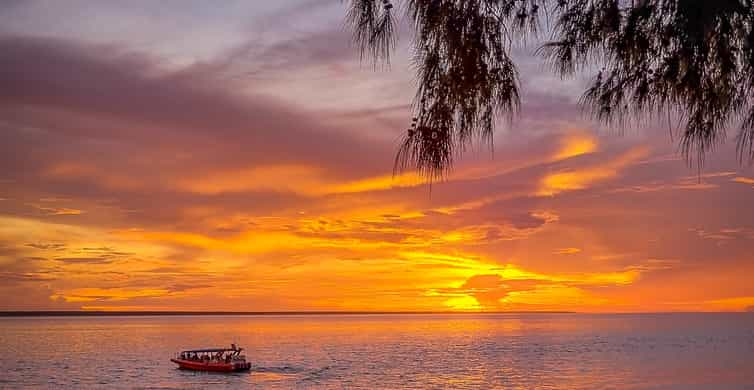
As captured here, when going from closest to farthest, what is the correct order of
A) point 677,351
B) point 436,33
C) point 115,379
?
point 436,33
point 115,379
point 677,351

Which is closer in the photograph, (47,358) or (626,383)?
(626,383)

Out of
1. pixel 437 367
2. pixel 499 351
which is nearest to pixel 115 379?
pixel 437 367

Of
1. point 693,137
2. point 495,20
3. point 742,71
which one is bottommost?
point 693,137

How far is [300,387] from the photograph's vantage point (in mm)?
68812

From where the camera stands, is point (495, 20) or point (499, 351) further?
point (499, 351)

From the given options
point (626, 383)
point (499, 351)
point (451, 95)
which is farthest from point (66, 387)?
point (451, 95)

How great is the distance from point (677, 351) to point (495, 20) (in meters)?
114

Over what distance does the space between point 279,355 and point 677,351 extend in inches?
2247

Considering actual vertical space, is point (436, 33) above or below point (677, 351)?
above

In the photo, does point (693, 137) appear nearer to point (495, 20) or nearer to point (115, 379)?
point (495, 20)

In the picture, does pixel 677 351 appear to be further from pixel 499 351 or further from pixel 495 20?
pixel 495 20

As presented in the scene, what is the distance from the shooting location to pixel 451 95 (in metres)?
6.55

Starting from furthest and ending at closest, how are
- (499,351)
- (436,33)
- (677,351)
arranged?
(499,351) < (677,351) < (436,33)

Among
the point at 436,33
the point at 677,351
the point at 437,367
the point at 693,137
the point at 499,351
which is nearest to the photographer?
the point at 436,33
